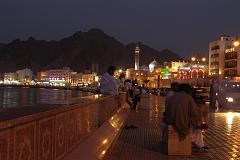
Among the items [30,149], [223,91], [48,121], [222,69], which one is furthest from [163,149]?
[222,69]

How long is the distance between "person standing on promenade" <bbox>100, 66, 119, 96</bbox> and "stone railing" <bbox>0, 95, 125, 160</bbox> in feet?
16.2

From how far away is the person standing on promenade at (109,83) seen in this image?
48.2ft

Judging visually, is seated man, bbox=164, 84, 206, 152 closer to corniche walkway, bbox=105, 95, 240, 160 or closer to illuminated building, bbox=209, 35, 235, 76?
corniche walkway, bbox=105, 95, 240, 160

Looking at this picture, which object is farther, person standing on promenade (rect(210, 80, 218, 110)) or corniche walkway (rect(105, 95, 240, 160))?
person standing on promenade (rect(210, 80, 218, 110))

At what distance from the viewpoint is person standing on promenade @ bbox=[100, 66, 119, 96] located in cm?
1470

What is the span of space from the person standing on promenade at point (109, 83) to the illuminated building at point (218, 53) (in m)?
81.1

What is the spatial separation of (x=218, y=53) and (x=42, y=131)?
3856 inches

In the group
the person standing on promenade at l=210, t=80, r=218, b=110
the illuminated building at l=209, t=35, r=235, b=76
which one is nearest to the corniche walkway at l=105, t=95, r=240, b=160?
the person standing on promenade at l=210, t=80, r=218, b=110

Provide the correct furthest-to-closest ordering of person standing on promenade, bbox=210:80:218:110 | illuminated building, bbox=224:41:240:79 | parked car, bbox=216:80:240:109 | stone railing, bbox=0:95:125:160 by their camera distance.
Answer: illuminated building, bbox=224:41:240:79 → person standing on promenade, bbox=210:80:218:110 → parked car, bbox=216:80:240:109 → stone railing, bbox=0:95:125:160

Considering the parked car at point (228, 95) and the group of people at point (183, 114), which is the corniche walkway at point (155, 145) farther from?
the parked car at point (228, 95)

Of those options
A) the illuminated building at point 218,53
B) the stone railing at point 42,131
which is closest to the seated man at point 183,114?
the stone railing at point 42,131

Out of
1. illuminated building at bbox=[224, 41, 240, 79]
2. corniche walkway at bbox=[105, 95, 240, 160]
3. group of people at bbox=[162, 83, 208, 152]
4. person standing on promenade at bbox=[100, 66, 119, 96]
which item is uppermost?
illuminated building at bbox=[224, 41, 240, 79]

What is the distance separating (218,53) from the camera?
101m

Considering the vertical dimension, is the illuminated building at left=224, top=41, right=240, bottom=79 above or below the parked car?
above
